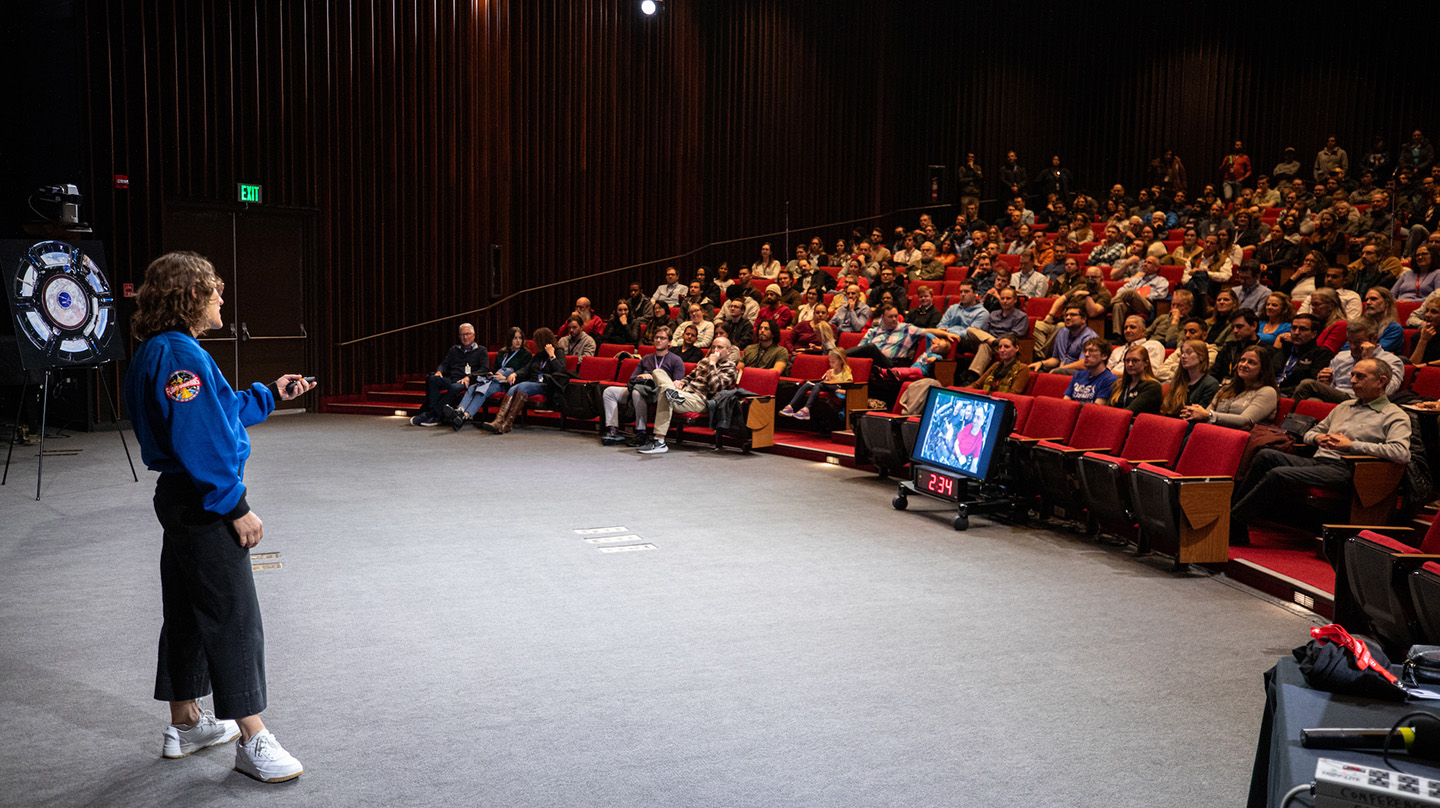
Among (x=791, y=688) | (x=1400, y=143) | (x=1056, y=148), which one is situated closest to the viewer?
(x=791, y=688)

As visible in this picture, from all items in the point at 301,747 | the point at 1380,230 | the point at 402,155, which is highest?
the point at 402,155

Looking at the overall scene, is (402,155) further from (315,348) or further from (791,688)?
(791,688)

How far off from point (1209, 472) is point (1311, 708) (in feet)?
11.8

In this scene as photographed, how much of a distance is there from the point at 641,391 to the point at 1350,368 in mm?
5202

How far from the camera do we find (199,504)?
8.55 ft

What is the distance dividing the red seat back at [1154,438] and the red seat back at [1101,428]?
0.05 meters

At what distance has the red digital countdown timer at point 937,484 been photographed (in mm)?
5934

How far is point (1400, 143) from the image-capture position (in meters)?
14.9

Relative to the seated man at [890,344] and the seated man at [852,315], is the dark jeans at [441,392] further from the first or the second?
the seated man at [890,344]

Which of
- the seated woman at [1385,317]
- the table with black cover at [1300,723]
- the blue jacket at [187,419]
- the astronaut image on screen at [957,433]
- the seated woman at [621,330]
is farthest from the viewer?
the seated woman at [621,330]

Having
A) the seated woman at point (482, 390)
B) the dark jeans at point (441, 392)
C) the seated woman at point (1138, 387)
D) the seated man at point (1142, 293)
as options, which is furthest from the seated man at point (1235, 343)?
the dark jeans at point (441, 392)

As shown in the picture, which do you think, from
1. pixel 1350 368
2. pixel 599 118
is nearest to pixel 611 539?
pixel 1350 368

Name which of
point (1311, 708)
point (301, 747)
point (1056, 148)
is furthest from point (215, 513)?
point (1056, 148)

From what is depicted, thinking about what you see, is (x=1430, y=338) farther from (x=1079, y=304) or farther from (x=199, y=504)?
(x=199, y=504)
